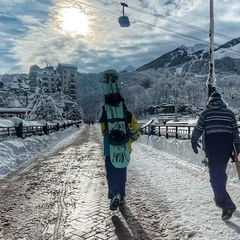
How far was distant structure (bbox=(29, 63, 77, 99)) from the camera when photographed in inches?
6088

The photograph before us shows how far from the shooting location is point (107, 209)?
5.39 m

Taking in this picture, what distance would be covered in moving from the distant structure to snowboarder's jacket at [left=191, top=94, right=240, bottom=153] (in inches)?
5800

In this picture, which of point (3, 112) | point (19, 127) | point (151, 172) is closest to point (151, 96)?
point (3, 112)

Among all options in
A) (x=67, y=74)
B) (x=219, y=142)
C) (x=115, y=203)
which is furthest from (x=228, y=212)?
(x=67, y=74)

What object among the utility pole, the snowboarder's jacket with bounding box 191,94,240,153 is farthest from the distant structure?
the snowboarder's jacket with bounding box 191,94,240,153

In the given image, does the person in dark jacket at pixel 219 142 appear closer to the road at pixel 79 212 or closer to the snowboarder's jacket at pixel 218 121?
the snowboarder's jacket at pixel 218 121

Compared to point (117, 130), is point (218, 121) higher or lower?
higher

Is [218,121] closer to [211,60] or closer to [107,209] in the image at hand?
[107,209]

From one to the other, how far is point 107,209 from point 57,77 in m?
166

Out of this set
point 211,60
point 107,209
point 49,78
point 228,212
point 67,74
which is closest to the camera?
point 228,212

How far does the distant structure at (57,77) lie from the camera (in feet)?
507

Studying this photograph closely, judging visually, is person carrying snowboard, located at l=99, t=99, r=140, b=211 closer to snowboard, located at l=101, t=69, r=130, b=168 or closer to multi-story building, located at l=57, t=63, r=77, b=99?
snowboard, located at l=101, t=69, r=130, b=168

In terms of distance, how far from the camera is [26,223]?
15.5ft

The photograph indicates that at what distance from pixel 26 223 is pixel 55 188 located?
2.46m
